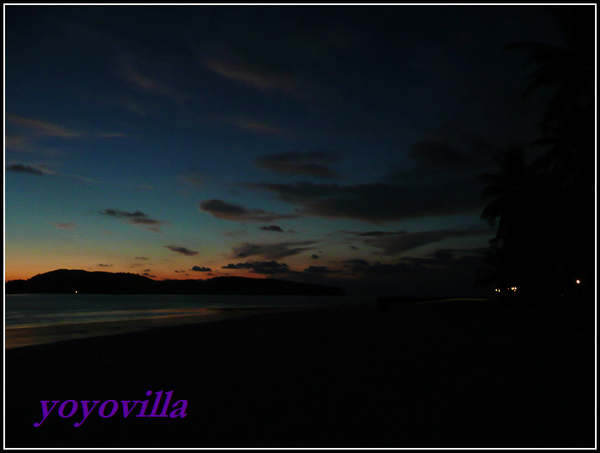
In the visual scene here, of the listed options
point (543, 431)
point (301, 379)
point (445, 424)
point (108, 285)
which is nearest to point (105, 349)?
point (301, 379)

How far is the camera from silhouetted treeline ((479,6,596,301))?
13.0 meters

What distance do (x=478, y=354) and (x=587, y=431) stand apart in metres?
3.65

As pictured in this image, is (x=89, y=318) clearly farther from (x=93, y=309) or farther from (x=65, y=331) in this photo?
(x=93, y=309)

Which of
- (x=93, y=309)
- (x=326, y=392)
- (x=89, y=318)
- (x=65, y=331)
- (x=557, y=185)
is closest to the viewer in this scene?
(x=326, y=392)

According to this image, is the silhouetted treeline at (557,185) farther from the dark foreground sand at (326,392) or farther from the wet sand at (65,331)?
the wet sand at (65,331)

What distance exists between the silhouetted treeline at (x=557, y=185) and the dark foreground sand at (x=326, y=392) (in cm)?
869

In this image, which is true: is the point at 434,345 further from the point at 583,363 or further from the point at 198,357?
the point at 198,357

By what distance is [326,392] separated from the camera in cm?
520

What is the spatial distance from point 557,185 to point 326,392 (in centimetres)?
1943

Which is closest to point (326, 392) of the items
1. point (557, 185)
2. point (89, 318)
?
point (557, 185)

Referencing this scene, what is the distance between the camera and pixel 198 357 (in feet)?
26.1

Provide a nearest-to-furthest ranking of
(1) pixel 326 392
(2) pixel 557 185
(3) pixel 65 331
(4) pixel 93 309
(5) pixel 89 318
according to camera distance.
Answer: (1) pixel 326 392 < (3) pixel 65 331 < (2) pixel 557 185 < (5) pixel 89 318 < (4) pixel 93 309

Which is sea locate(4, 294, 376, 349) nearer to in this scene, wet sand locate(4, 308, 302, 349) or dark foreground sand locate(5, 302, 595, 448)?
wet sand locate(4, 308, 302, 349)

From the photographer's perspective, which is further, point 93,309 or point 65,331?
point 93,309
